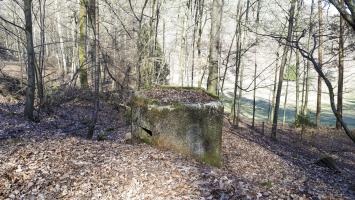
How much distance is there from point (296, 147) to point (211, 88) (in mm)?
4642

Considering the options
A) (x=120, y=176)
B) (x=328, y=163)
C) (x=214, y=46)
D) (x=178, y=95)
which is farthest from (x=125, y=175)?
(x=214, y=46)

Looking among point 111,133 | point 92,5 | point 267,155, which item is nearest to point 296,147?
point 267,155

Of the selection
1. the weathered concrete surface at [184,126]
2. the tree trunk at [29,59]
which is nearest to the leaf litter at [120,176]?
the weathered concrete surface at [184,126]

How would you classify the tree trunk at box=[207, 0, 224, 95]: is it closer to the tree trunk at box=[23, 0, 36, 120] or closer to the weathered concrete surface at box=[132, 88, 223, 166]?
the weathered concrete surface at box=[132, 88, 223, 166]

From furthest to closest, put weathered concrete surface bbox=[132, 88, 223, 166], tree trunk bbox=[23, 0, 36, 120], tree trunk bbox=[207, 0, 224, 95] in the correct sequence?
tree trunk bbox=[207, 0, 224, 95], tree trunk bbox=[23, 0, 36, 120], weathered concrete surface bbox=[132, 88, 223, 166]

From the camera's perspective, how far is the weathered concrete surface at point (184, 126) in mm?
7031

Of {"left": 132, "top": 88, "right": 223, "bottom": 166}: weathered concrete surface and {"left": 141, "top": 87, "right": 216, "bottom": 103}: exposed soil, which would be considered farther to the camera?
{"left": 141, "top": 87, "right": 216, "bottom": 103}: exposed soil

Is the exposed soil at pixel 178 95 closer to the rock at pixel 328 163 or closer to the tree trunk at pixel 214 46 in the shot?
the tree trunk at pixel 214 46

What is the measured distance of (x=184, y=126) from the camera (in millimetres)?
7035

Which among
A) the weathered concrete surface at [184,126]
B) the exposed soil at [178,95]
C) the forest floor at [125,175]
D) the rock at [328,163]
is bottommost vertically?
the rock at [328,163]

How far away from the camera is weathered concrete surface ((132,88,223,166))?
23.1ft

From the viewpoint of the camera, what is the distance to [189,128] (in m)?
7.06

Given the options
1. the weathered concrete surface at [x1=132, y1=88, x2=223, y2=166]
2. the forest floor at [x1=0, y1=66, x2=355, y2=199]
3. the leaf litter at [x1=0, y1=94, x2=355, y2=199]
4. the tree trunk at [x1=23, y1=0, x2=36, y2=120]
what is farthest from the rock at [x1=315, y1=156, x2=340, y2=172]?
the tree trunk at [x1=23, y1=0, x2=36, y2=120]

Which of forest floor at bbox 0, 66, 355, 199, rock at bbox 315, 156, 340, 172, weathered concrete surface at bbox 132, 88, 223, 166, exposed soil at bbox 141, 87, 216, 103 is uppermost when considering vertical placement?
exposed soil at bbox 141, 87, 216, 103
